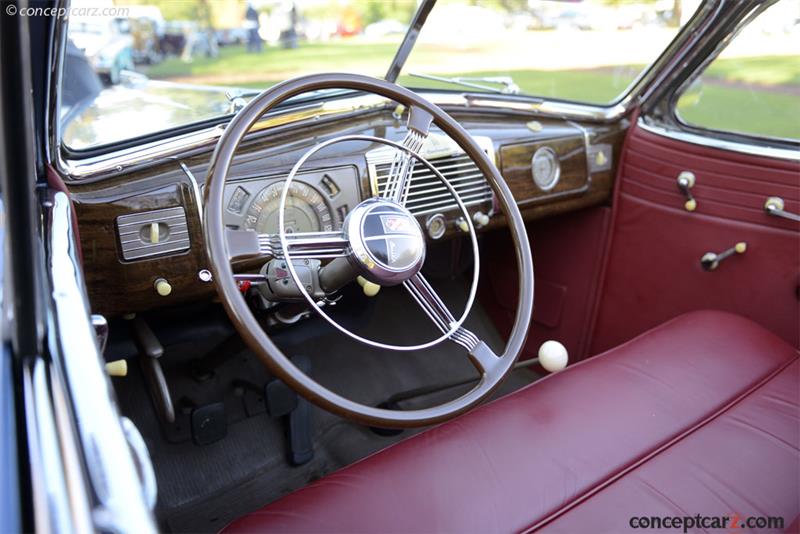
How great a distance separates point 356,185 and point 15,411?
113 centimetres

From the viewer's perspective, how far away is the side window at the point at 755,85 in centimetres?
208

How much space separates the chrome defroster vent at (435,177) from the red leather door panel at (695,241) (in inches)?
25.7

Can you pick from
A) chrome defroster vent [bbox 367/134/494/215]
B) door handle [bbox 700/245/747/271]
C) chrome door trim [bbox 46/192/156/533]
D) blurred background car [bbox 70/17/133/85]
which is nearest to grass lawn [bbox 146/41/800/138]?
chrome defroster vent [bbox 367/134/494/215]

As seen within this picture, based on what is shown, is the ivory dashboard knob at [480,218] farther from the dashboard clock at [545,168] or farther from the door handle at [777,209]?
the door handle at [777,209]

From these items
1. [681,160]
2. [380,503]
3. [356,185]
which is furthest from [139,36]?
[380,503]

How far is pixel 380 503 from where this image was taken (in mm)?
1151

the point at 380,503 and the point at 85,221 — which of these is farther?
the point at 85,221

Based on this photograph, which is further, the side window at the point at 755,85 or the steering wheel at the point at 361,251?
the side window at the point at 755,85

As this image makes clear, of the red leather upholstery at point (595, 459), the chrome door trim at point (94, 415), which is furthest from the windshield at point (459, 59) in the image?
the red leather upholstery at point (595, 459)

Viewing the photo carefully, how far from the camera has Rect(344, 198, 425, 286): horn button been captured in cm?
122

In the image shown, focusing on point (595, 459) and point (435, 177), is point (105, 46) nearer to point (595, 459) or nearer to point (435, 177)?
point (435, 177)

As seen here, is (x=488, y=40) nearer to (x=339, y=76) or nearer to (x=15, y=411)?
(x=339, y=76)

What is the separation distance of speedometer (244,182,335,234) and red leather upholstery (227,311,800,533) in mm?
637

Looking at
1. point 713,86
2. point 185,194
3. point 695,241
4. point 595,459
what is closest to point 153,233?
point 185,194
